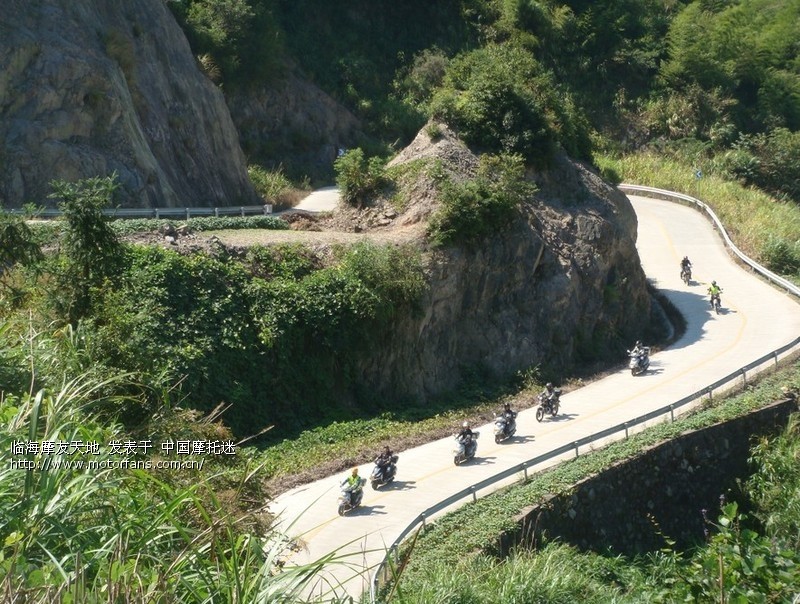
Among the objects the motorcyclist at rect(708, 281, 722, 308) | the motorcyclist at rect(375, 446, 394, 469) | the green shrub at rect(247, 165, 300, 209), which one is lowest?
the motorcyclist at rect(708, 281, 722, 308)

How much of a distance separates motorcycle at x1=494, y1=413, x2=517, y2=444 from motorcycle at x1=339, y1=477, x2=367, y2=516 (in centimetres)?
534

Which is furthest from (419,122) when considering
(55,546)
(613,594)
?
(55,546)

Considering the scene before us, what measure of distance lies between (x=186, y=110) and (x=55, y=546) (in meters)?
30.8

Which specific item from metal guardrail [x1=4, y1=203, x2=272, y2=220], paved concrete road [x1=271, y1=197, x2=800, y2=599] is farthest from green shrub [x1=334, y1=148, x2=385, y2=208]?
paved concrete road [x1=271, y1=197, x2=800, y2=599]

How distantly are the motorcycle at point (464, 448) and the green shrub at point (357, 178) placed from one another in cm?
1077

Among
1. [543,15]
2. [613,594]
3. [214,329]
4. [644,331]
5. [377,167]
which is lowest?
[644,331]

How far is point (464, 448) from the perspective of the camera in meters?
21.7

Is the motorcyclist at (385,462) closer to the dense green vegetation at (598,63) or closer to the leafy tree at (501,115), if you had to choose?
the leafy tree at (501,115)

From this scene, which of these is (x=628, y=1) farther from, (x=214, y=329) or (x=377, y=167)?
(x=214, y=329)

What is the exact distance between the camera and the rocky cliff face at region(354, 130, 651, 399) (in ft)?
88.6

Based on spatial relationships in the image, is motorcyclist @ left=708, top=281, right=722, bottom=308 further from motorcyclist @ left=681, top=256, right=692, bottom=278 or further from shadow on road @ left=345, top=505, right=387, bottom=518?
shadow on road @ left=345, top=505, right=387, bottom=518

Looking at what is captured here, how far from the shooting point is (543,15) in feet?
192

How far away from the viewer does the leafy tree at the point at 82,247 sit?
67.8 feet

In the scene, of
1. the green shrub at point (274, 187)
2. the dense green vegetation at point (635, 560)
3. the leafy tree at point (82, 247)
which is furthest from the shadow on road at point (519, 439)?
the green shrub at point (274, 187)
